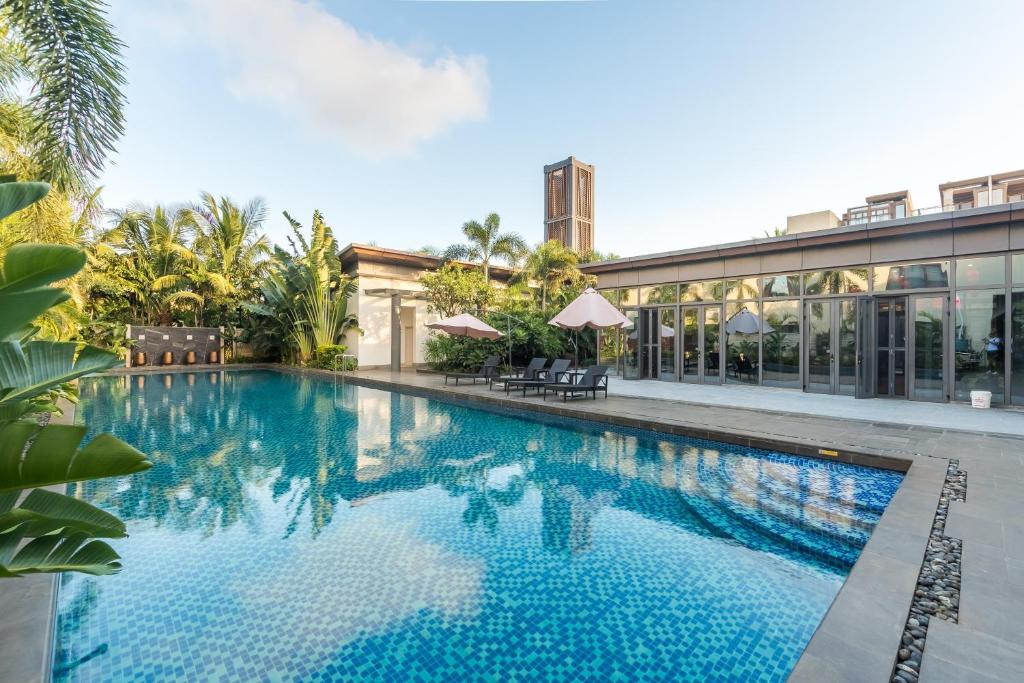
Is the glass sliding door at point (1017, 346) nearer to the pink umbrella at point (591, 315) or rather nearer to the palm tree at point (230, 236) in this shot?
the pink umbrella at point (591, 315)

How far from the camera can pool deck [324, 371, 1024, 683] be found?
2248 mm

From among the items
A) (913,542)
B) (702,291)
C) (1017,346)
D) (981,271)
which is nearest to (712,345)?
(702,291)

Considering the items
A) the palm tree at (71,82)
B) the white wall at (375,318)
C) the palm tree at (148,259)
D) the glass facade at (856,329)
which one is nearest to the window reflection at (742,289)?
the glass facade at (856,329)

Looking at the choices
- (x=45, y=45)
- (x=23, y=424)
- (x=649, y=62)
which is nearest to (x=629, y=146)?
(x=649, y=62)

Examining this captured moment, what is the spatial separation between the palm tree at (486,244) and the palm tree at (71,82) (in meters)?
15.2

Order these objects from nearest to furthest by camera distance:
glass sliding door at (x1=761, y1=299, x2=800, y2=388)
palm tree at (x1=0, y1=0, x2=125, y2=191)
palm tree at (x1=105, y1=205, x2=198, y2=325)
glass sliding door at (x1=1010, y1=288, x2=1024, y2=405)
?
palm tree at (x1=0, y1=0, x2=125, y2=191), glass sliding door at (x1=1010, y1=288, x2=1024, y2=405), glass sliding door at (x1=761, y1=299, x2=800, y2=388), palm tree at (x1=105, y1=205, x2=198, y2=325)

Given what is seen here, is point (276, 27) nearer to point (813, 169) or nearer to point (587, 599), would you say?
point (587, 599)

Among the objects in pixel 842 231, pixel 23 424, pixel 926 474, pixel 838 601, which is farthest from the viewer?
pixel 842 231

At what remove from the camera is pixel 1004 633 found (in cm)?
245

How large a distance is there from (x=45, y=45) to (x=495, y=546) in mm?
5512

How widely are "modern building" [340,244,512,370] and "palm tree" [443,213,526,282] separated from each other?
105cm

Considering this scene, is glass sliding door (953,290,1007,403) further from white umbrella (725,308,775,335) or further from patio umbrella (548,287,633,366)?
patio umbrella (548,287,633,366)

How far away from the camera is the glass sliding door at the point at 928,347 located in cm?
1055

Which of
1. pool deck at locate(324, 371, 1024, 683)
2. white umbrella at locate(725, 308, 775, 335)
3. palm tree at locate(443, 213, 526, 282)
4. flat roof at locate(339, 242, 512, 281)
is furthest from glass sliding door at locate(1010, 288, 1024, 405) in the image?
flat roof at locate(339, 242, 512, 281)
